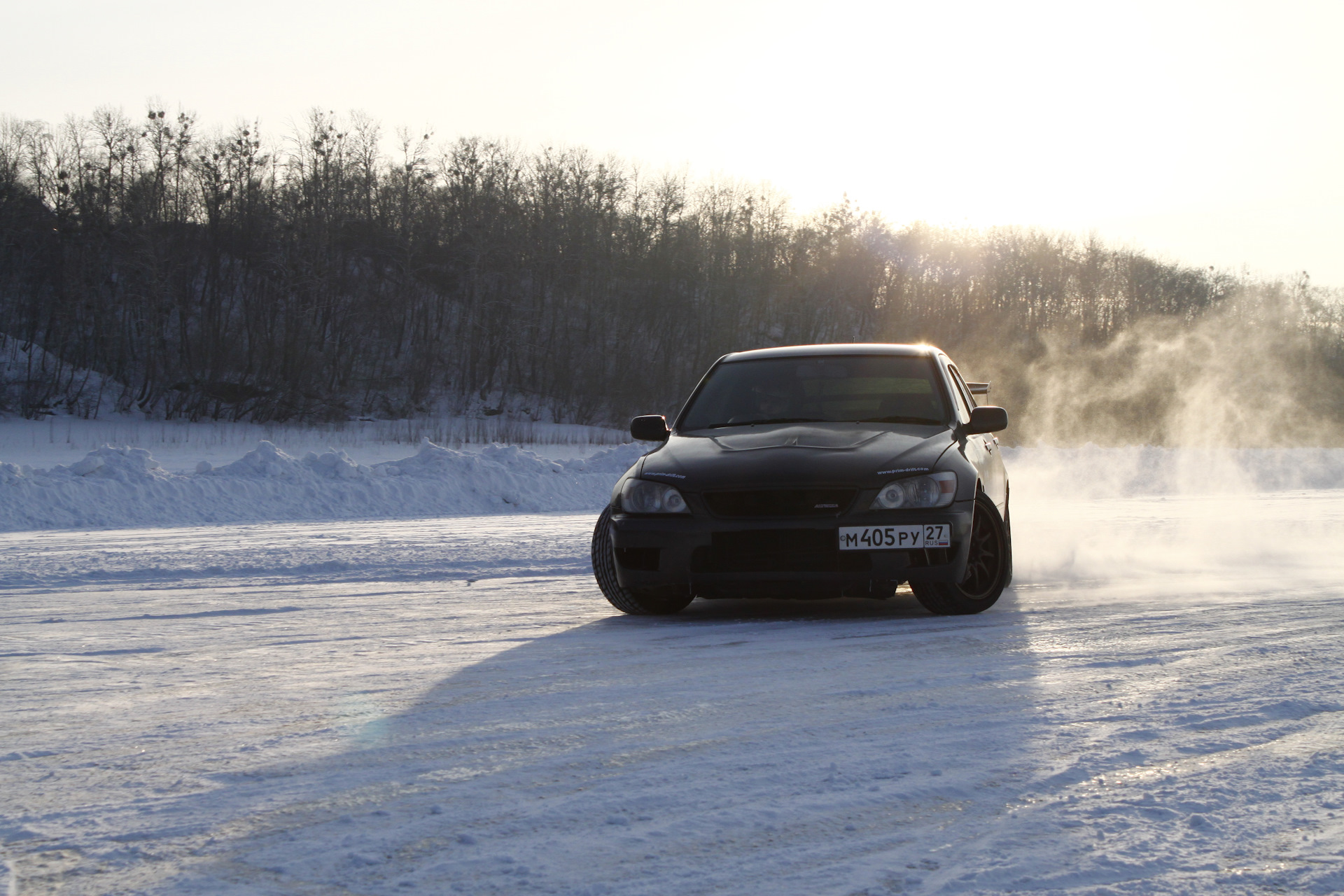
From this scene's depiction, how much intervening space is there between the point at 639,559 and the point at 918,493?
154 centimetres

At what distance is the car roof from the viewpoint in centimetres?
795

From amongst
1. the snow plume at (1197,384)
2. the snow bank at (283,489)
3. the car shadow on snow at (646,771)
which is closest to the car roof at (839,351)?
the car shadow on snow at (646,771)

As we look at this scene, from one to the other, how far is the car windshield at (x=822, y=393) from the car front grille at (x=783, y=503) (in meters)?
1.13

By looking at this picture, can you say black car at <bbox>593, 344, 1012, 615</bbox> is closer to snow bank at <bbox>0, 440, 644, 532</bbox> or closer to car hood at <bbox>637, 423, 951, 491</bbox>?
car hood at <bbox>637, 423, 951, 491</bbox>

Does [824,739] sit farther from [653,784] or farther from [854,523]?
[854,523]

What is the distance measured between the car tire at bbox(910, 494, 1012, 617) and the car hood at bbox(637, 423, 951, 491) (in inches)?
19.6

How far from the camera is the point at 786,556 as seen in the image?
626 cm

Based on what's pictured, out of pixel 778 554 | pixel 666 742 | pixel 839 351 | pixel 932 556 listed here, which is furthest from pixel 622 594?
pixel 666 742

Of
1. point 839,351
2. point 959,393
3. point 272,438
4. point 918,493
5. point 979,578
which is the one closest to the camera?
point 918,493

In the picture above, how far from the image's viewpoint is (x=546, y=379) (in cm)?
5206

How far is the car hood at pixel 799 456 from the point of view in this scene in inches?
251

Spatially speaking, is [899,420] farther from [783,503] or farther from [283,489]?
[283,489]

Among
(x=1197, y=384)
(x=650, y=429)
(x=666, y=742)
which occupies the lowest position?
(x=666, y=742)

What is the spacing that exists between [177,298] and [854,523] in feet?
150
